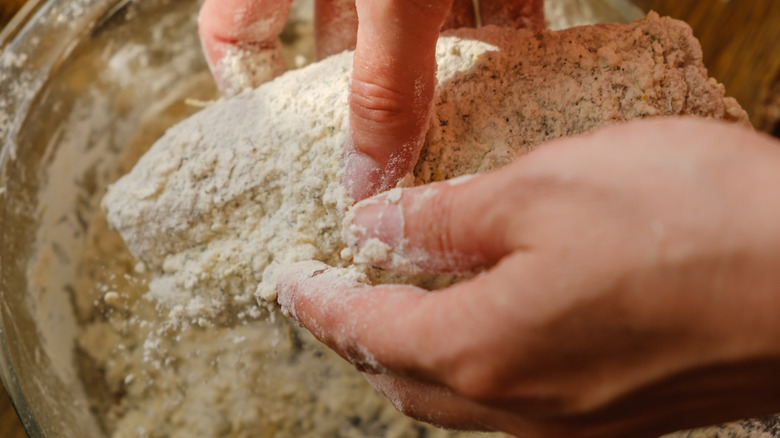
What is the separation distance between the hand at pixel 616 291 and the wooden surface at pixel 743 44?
120cm

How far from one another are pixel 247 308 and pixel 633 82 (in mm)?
583

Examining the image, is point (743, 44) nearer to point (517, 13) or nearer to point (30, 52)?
point (517, 13)


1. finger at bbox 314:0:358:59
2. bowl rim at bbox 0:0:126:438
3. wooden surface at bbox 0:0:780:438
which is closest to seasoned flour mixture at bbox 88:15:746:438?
finger at bbox 314:0:358:59

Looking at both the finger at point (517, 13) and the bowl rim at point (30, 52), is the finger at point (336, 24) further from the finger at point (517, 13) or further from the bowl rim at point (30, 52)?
the bowl rim at point (30, 52)

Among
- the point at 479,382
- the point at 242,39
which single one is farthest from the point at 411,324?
the point at 242,39

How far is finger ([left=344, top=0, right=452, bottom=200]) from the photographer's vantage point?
542 millimetres

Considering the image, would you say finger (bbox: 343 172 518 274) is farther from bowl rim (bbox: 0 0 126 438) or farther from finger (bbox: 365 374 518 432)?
bowl rim (bbox: 0 0 126 438)

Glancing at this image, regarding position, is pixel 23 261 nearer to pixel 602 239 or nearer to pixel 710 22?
pixel 602 239

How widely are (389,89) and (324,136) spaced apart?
0.13m

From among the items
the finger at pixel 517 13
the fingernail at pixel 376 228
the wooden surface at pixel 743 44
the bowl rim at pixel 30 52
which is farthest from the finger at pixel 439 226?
the wooden surface at pixel 743 44

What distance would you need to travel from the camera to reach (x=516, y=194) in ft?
1.25

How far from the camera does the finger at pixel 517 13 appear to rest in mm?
881

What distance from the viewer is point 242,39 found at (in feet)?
2.71

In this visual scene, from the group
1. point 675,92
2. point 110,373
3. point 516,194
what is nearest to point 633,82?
point 675,92
